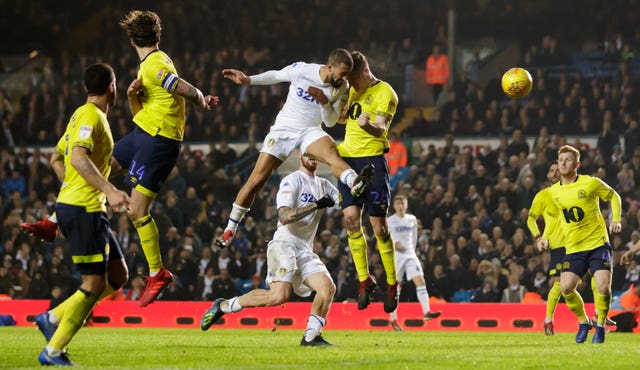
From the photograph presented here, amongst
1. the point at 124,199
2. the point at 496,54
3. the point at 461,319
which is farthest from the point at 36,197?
the point at 124,199

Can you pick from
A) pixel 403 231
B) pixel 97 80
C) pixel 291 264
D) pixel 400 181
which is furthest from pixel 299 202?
pixel 400 181

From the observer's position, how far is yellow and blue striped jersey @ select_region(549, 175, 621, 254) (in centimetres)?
1240

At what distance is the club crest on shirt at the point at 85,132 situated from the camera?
7.96 meters

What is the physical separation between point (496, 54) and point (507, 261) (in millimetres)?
8890

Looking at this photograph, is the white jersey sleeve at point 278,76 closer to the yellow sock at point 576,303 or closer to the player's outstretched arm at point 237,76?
the player's outstretched arm at point 237,76

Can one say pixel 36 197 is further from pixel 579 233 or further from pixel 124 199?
pixel 124 199

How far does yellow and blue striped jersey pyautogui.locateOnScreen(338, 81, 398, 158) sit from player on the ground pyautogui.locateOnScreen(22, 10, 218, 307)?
6.23 feet

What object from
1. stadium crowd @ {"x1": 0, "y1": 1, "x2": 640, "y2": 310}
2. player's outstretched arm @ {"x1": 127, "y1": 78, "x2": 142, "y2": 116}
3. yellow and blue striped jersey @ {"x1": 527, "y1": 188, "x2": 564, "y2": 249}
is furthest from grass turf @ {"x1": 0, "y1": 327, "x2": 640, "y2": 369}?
stadium crowd @ {"x1": 0, "y1": 1, "x2": 640, "y2": 310}

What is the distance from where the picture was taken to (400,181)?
2170 cm

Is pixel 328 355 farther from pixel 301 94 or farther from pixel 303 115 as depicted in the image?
pixel 301 94

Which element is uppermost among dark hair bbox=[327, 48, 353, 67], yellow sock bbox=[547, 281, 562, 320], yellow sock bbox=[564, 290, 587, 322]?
dark hair bbox=[327, 48, 353, 67]

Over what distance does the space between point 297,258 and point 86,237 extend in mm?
3530

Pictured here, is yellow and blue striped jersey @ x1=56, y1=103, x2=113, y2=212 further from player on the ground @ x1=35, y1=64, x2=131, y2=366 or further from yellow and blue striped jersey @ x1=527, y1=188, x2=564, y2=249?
yellow and blue striped jersey @ x1=527, y1=188, x2=564, y2=249

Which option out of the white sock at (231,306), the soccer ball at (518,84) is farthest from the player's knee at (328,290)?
the soccer ball at (518,84)
